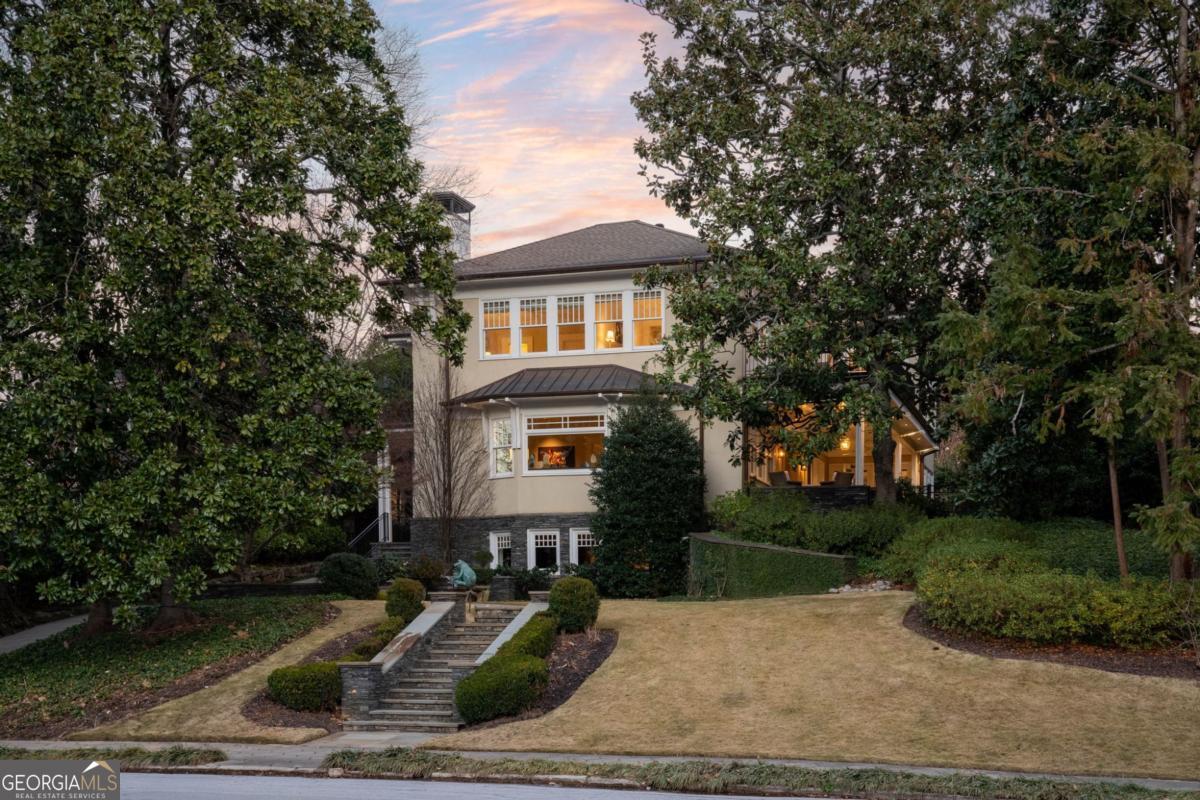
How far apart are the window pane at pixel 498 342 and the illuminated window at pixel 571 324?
165 cm

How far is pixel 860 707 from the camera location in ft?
52.2

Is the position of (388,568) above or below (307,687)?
above

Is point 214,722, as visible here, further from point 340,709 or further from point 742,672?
point 742,672

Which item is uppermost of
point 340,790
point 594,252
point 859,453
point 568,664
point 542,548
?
point 594,252

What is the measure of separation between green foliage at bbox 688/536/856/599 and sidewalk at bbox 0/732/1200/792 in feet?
30.8

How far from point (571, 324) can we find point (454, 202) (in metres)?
7.31

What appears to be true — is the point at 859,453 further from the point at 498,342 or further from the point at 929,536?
the point at 498,342

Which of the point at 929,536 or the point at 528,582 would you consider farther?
the point at 528,582

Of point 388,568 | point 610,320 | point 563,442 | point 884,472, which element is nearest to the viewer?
point 884,472

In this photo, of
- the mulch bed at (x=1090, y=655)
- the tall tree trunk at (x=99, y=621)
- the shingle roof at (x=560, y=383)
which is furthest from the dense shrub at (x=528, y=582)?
the mulch bed at (x=1090, y=655)

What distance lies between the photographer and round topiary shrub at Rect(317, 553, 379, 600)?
86.4 feet

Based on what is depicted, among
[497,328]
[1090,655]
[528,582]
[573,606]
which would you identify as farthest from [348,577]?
[1090,655]

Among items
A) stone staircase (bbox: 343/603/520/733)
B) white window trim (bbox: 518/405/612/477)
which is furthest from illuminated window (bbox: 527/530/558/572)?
stone staircase (bbox: 343/603/520/733)

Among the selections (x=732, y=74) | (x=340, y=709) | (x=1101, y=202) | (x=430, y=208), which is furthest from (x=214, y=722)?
(x=732, y=74)
